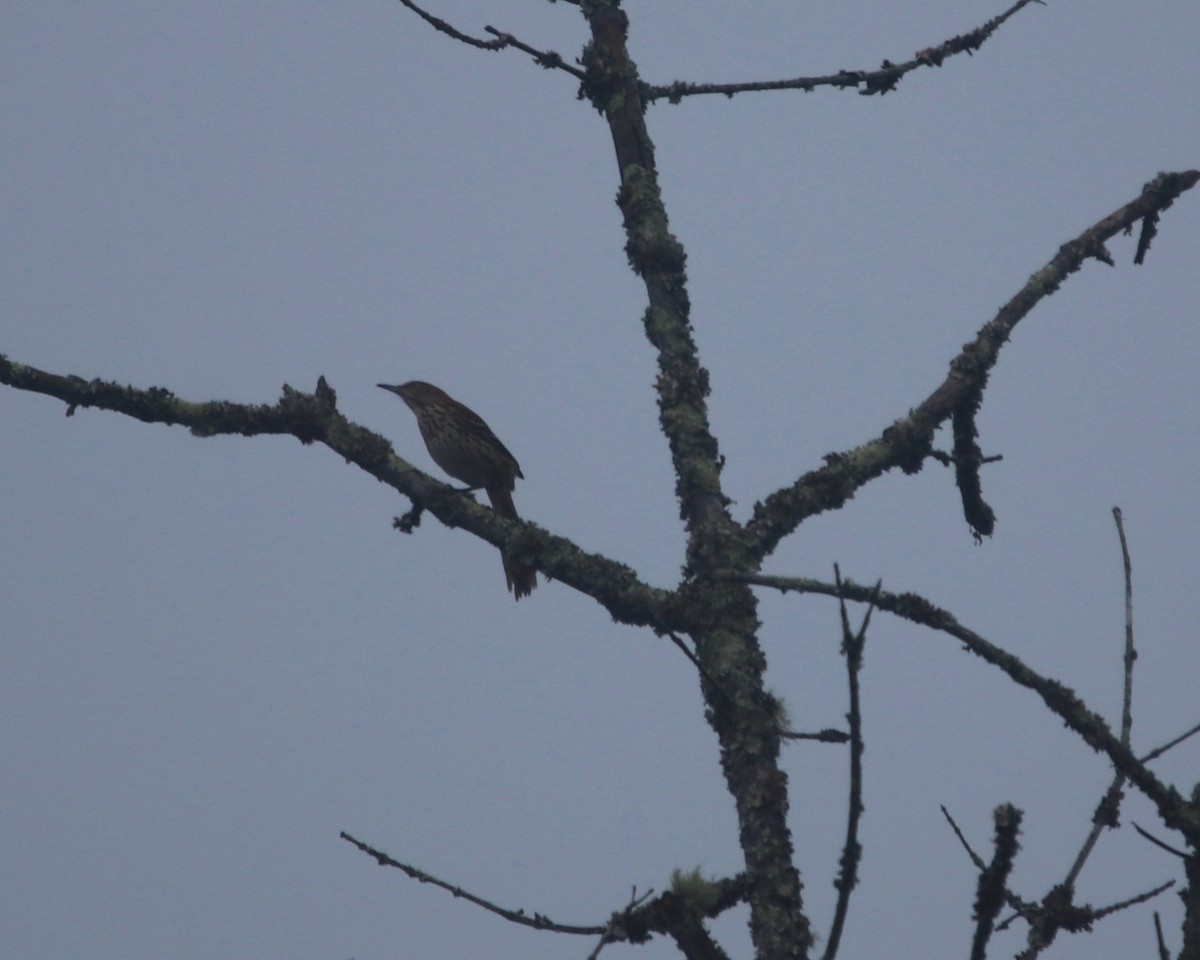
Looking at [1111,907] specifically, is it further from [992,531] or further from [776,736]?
[992,531]

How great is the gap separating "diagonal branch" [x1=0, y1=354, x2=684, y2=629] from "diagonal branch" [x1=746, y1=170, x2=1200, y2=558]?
0.42 metres

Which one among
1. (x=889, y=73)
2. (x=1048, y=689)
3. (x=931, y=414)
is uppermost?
(x=889, y=73)

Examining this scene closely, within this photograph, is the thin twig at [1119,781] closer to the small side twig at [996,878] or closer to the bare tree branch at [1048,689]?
the bare tree branch at [1048,689]

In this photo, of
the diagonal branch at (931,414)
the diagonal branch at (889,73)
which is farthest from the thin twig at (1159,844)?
the diagonal branch at (889,73)

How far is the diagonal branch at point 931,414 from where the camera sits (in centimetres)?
357

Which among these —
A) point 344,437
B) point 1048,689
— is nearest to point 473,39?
point 344,437

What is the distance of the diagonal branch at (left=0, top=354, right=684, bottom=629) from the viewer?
3.59 meters

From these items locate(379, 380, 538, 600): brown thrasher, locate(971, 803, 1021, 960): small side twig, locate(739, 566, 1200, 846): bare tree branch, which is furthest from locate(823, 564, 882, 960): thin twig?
locate(379, 380, 538, 600): brown thrasher

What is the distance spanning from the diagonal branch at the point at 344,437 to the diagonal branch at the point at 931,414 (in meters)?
0.42

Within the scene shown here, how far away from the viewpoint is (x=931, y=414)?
3664mm

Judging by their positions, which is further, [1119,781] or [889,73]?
[889,73]

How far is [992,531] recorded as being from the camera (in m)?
3.96

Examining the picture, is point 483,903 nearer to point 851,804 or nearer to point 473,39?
point 851,804

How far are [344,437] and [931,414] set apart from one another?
158cm
